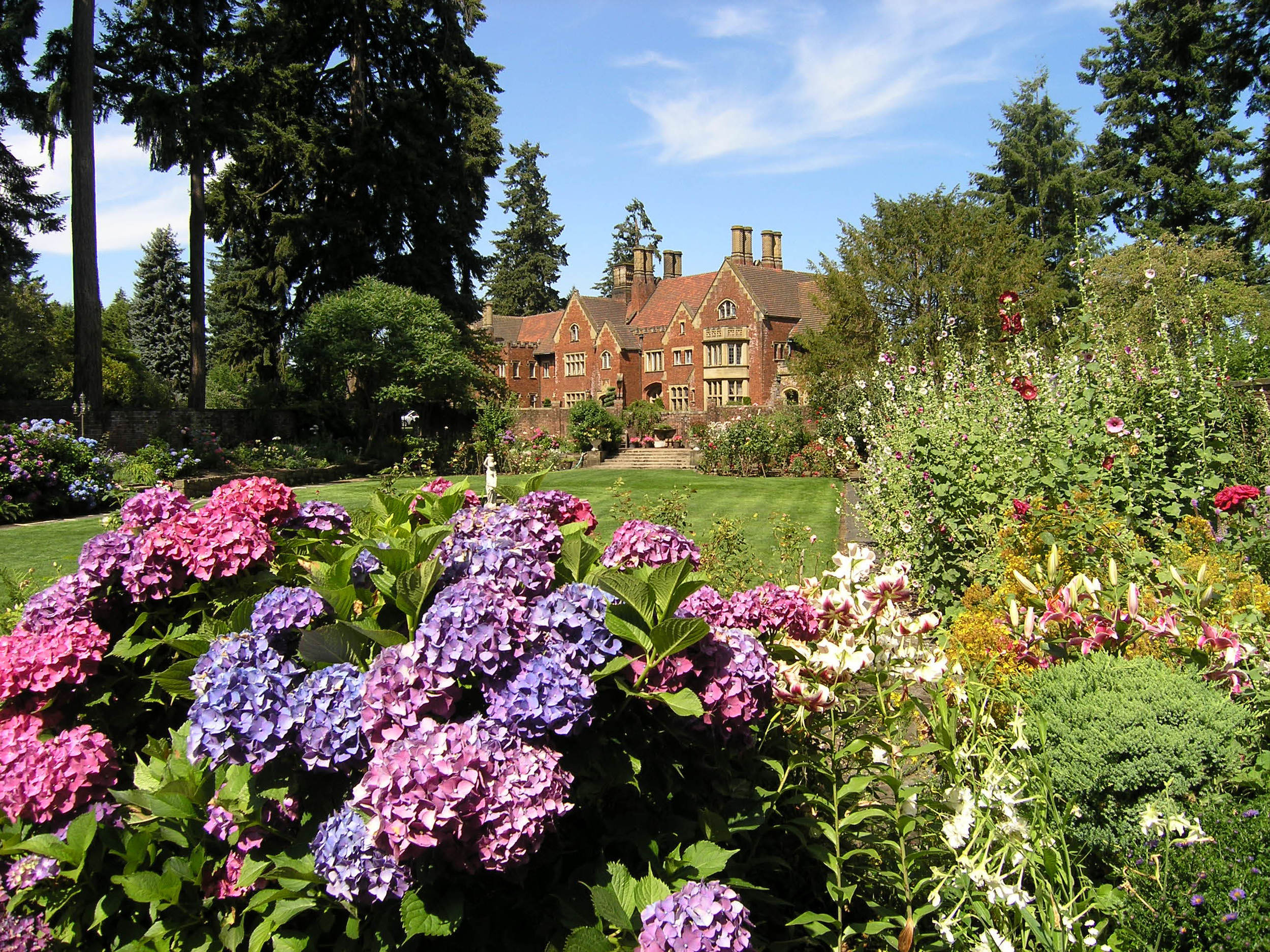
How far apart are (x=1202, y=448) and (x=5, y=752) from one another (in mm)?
6051

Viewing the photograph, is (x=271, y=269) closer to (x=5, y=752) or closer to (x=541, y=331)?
(x=5, y=752)

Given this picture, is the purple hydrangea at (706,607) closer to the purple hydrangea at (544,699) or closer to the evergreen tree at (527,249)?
the purple hydrangea at (544,699)

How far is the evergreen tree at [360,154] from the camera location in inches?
941

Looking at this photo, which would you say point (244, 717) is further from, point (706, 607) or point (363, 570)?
point (706, 607)

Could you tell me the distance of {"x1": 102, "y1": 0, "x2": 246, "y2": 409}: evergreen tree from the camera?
19656 millimetres

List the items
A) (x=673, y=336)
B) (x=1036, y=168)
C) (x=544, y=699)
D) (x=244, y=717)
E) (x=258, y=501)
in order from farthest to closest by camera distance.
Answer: (x=673, y=336) → (x=1036, y=168) → (x=258, y=501) → (x=244, y=717) → (x=544, y=699)

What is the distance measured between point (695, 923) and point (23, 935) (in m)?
1.74

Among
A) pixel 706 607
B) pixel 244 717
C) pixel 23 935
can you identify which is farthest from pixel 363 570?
pixel 23 935

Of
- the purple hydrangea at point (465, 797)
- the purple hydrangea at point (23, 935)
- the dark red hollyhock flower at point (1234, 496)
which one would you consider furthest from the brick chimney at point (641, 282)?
the purple hydrangea at point (465, 797)

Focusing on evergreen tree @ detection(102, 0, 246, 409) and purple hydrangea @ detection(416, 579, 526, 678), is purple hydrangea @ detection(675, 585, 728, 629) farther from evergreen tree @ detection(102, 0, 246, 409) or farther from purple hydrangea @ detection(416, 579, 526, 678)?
evergreen tree @ detection(102, 0, 246, 409)

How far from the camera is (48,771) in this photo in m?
2.08

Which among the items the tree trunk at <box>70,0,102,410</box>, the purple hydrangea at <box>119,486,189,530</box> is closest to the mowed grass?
the purple hydrangea at <box>119,486,189,530</box>

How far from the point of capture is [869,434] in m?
8.45

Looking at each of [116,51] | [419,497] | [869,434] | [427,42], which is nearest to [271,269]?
[116,51]
